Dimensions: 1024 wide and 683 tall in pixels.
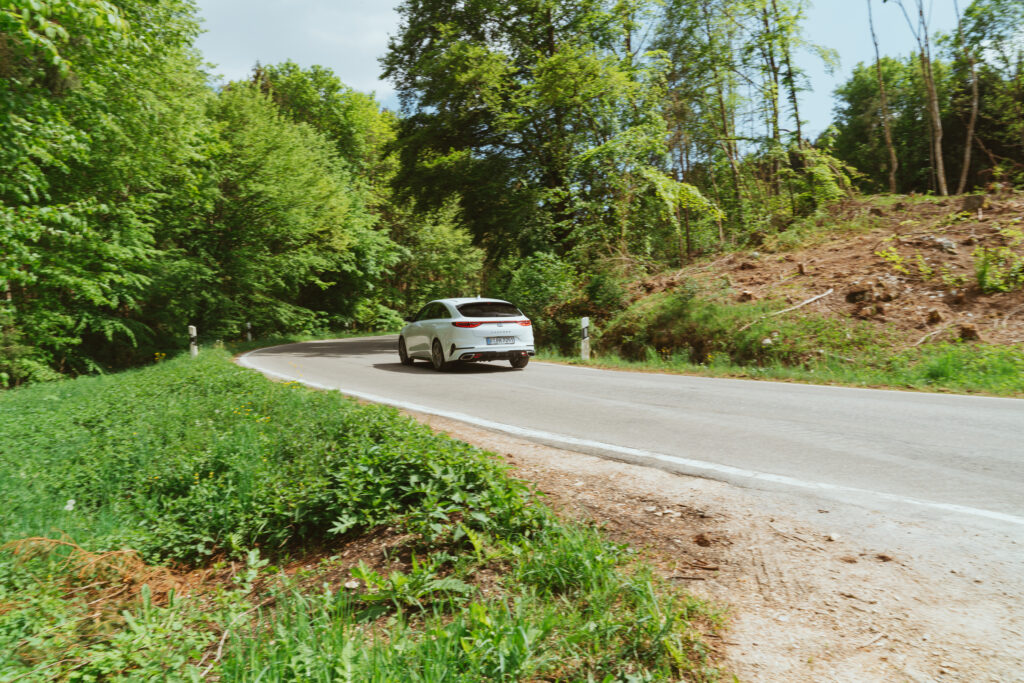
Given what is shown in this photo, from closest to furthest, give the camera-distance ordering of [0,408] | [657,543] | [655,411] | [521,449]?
[657,543] → [521,449] → [655,411] → [0,408]

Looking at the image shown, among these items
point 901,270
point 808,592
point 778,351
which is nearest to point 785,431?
point 808,592

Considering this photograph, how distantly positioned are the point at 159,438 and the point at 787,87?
1943cm

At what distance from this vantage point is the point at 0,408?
31.7ft

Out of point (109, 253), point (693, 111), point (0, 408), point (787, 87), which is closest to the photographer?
point (0, 408)

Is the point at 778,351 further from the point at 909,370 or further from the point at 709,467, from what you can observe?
the point at 709,467

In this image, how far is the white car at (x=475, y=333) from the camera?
41.0 feet

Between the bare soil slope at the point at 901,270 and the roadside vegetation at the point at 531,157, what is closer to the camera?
the bare soil slope at the point at 901,270

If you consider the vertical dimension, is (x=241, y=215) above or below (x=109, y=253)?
above

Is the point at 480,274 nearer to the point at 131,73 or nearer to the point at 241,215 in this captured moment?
the point at 241,215

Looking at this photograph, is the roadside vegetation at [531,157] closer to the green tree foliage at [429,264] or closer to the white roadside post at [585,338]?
the white roadside post at [585,338]

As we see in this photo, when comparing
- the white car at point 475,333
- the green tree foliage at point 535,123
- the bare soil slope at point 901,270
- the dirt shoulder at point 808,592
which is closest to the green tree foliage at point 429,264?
the green tree foliage at point 535,123

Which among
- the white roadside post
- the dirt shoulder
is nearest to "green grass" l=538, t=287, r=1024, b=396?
the white roadside post

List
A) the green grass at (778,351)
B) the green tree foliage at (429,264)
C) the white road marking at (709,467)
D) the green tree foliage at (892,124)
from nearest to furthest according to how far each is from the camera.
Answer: the white road marking at (709,467) → the green grass at (778,351) → the green tree foliage at (892,124) → the green tree foliage at (429,264)

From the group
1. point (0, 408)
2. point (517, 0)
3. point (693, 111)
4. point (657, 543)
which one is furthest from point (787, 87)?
point (0, 408)
